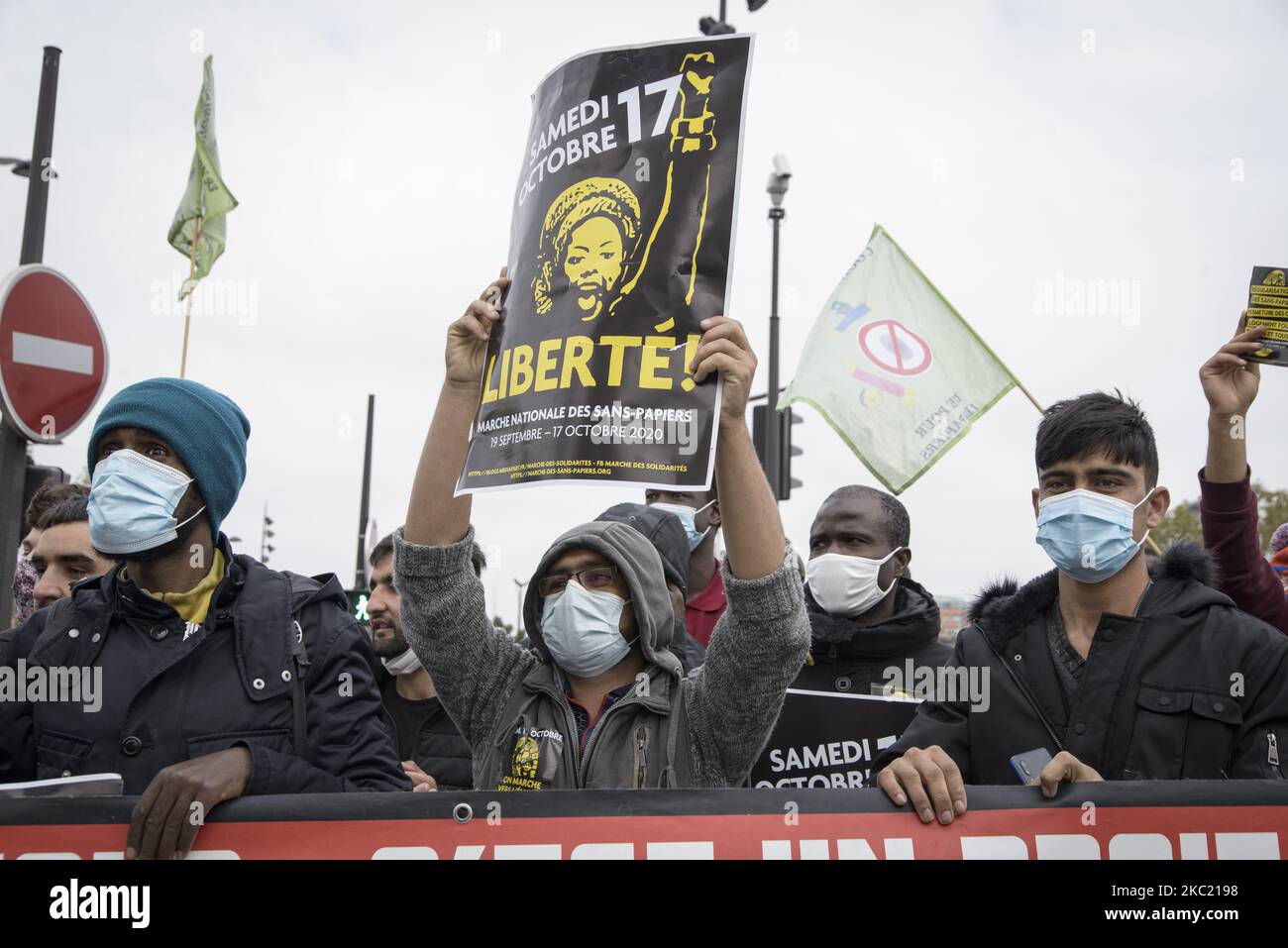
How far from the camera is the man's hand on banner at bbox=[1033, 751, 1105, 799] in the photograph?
249 centimetres

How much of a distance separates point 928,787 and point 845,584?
6.47ft

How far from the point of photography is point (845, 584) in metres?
4.43

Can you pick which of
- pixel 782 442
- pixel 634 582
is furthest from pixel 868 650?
pixel 782 442

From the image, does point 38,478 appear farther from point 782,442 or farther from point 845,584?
point 782,442

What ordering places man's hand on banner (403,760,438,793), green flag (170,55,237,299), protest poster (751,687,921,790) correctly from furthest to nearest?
green flag (170,55,237,299) < man's hand on banner (403,760,438,793) < protest poster (751,687,921,790)

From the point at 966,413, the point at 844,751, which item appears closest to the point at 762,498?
the point at 844,751

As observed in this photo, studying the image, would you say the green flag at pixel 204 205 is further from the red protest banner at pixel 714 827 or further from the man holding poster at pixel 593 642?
the red protest banner at pixel 714 827

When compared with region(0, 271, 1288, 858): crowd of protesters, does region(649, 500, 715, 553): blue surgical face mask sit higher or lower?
higher

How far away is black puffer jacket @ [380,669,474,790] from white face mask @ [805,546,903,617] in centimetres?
147

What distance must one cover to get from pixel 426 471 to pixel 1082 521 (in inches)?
69.4

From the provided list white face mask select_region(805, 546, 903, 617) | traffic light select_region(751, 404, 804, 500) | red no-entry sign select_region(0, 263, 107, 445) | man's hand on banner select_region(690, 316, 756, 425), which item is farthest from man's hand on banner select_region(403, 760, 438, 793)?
traffic light select_region(751, 404, 804, 500)

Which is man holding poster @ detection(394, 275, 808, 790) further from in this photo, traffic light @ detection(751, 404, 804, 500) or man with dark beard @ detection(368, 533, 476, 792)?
traffic light @ detection(751, 404, 804, 500)

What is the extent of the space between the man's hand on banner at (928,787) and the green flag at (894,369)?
377 cm
